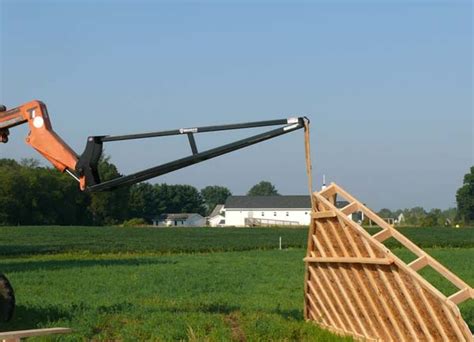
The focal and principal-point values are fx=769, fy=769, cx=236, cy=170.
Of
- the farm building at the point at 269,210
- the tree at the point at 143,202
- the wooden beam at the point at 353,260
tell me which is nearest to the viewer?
the wooden beam at the point at 353,260

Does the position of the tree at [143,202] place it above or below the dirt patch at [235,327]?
above

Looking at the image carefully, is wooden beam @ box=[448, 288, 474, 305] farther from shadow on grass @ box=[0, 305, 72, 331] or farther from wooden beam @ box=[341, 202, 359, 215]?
shadow on grass @ box=[0, 305, 72, 331]

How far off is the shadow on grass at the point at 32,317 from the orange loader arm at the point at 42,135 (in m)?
3.01

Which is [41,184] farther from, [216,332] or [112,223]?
[216,332]

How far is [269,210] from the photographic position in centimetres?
16338

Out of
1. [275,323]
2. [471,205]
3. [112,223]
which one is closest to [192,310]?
[275,323]

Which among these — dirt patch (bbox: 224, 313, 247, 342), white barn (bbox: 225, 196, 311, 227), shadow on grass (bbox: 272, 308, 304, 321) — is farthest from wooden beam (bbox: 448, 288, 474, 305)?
white barn (bbox: 225, 196, 311, 227)

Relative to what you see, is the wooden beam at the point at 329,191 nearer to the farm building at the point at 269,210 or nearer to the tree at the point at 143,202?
the tree at the point at 143,202

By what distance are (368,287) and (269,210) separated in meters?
152

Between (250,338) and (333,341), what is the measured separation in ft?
4.46

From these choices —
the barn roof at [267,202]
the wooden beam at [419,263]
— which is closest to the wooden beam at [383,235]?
the wooden beam at [419,263]

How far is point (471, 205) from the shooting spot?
179250 mm

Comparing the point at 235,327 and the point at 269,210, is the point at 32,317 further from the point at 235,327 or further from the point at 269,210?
the point at 269,210

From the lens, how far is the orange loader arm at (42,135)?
12.1 meters
